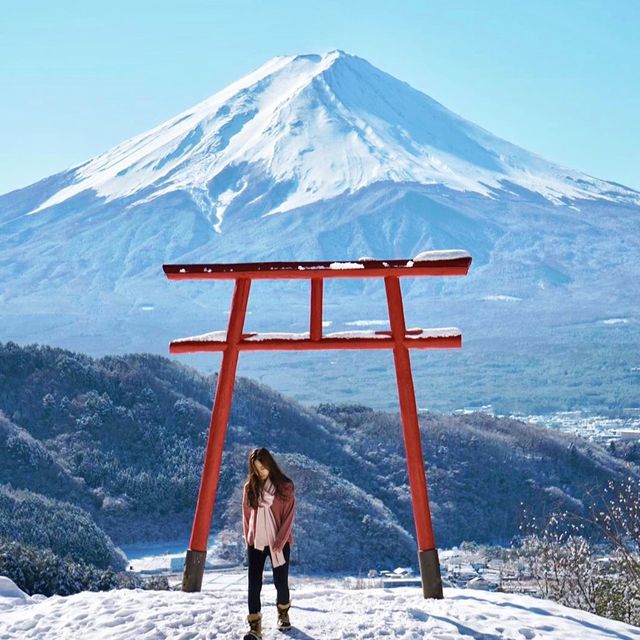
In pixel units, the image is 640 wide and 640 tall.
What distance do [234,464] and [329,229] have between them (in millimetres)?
85454

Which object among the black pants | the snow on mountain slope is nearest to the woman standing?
the black pants

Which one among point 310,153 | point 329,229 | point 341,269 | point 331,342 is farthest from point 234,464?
point 310,153

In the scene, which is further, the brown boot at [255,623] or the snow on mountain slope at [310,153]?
the snow on mountain slope at [310,153]

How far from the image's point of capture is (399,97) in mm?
141625

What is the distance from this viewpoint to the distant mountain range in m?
23.2

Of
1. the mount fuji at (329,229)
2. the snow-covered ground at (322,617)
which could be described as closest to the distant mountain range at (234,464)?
the snow-covered ground at (322,617)

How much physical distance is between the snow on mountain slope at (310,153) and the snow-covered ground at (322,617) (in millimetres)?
109344

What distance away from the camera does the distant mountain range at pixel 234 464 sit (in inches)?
915

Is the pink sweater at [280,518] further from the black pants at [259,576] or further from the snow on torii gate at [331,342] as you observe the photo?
the snow on torii gate at [331,342]

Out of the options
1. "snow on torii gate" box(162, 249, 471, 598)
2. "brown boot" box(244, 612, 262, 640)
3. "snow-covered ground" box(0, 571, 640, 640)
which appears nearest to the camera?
"brown boot" box(244, 612, 262, 640)

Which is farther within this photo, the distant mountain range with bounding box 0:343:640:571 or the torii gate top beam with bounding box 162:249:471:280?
the distant mountain range with bounding box 0:343:640:571

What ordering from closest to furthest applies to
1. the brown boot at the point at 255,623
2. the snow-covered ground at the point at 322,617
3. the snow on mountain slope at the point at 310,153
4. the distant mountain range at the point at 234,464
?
the brown boot at the point at 255,623, the snow-covered ground at the point at 322,617, the distant mountain range at the point at 234,464, the snow on mountain slope at the point at 310,153

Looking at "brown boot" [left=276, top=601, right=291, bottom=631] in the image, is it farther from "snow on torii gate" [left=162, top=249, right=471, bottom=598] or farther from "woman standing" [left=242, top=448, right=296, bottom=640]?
"snow on torii gate" [left=162, top=249, right=471, bottom=598]

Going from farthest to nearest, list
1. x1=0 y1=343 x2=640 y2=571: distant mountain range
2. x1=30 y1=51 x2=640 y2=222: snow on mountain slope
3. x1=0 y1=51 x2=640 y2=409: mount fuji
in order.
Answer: x1=30 y1=51 x2=640 y2=222: snow on mountain slope
x1=0 y1=51 x2=640 y2=409: mount fuji
x1=0 y1=343 x2=640 y2=571: distant mountain range
